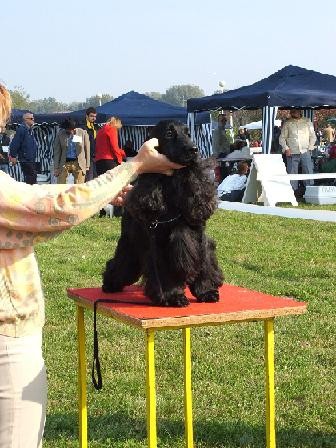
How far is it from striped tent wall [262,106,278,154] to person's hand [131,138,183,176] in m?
13.9

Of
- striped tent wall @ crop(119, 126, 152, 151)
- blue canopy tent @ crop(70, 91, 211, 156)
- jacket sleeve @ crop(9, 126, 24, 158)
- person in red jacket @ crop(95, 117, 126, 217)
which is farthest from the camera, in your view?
striped tent wall @ crop(119, 126, 152, 151)

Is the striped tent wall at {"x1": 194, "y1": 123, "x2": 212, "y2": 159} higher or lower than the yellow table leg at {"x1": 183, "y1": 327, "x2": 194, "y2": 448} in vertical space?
higher

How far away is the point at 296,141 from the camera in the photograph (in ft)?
54.4

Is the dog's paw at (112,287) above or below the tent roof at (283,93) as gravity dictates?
below

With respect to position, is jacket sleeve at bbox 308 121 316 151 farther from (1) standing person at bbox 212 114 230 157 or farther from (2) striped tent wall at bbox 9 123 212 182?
(2) striped tent wall at bbox 9 123 212 182

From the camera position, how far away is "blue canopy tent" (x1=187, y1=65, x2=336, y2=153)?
658 inches

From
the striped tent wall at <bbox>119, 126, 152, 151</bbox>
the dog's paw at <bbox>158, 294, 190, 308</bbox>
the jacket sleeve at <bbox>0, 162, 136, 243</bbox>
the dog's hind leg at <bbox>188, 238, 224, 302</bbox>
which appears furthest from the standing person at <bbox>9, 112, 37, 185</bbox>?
the jacket sleeve at <bbox>0, 162, 136, 243</bbox>

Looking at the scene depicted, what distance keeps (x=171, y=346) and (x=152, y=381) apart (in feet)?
8.89

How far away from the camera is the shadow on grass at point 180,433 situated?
13.8ft

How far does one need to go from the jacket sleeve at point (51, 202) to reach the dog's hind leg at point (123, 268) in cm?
73

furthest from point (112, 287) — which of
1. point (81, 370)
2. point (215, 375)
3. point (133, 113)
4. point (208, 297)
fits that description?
point (133, 113)

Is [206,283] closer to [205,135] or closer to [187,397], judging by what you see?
[187,397]

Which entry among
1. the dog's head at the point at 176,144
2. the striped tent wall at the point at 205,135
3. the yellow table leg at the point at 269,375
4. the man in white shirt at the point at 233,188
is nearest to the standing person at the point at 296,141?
the man in white shirt at the point at 233,188

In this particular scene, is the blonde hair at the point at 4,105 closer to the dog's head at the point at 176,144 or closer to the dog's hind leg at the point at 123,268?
the dog's head at the point at 176,144
